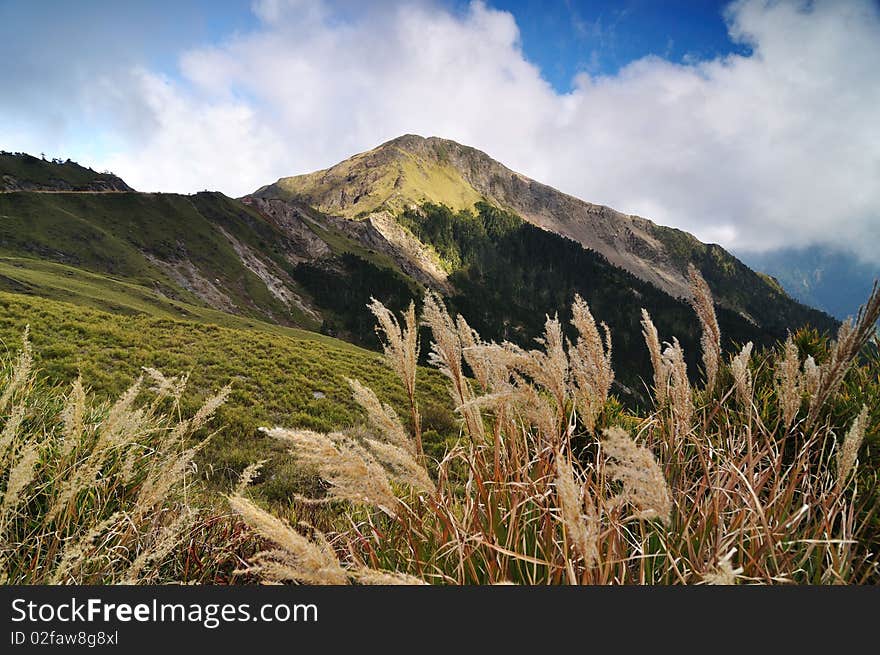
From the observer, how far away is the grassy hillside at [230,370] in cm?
1114

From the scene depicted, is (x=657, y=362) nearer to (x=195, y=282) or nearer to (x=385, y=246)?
(x=195, y=282)

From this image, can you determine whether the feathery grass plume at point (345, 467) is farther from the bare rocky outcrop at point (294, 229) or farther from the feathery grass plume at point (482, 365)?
the bare rocky outcrop at point (294, 229)

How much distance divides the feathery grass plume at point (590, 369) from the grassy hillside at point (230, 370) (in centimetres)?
747

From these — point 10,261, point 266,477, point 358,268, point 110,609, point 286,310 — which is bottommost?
point 110,609

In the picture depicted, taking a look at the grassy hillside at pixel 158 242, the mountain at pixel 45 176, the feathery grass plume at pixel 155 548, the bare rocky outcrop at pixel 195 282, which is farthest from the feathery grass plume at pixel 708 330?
the mountain at pixel 45 176

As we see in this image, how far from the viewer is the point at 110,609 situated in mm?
1909

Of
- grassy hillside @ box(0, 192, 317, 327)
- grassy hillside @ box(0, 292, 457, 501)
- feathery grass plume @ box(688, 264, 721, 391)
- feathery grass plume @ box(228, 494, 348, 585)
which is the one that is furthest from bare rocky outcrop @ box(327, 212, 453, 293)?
feathery grass plume @ box(228, 494, 348, 585)

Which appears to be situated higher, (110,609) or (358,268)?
(358,268)

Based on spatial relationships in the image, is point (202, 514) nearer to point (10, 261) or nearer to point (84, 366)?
point (84, 366)

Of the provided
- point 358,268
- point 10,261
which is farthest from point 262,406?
point 358,268

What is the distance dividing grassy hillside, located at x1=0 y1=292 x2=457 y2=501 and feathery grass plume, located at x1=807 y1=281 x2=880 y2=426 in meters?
8.38

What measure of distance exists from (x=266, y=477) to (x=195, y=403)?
5.19 m

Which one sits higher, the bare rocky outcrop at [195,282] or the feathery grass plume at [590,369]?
the bare rocky outcrop at [195,282]

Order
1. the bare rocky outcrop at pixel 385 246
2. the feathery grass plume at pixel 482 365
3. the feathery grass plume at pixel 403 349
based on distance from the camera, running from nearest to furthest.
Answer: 1. the feathery grass plume at pixel 403 349
2. the feathery grass plume at pixel 482 365
3. the bare rocky outcrop at pixel 385 246
